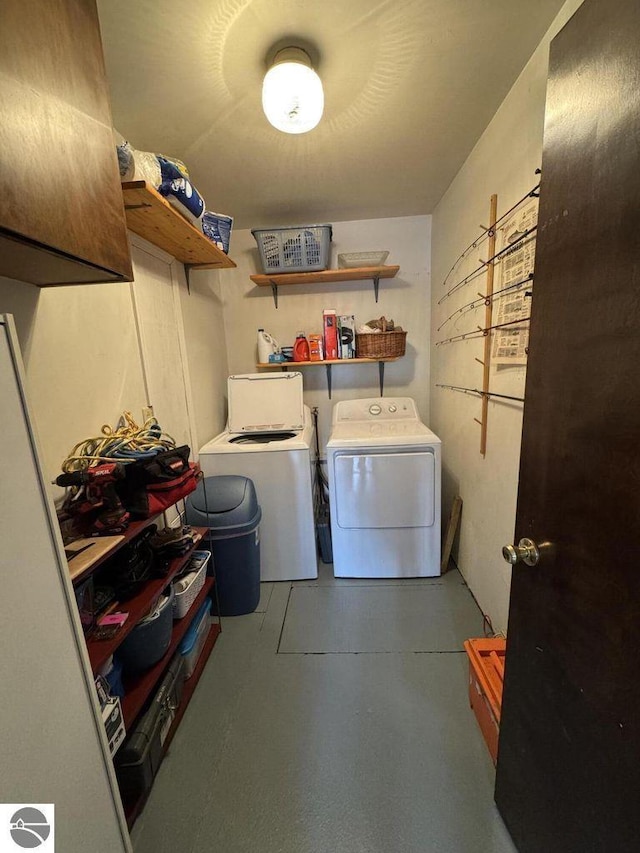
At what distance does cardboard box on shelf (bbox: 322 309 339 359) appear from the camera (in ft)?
8.66

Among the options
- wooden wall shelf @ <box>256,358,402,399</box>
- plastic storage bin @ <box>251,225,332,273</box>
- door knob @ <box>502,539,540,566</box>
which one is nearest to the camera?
door knob @ <box>502,539,540,566</box>

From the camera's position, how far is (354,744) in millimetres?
1317

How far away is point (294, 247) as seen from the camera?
2389 millimetres

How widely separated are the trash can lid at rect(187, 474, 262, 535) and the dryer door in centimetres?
59

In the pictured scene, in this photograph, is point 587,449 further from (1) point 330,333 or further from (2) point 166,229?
(1) point 330,333

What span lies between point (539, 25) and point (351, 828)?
2.75 m

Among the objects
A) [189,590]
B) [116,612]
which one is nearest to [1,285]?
[116,612]

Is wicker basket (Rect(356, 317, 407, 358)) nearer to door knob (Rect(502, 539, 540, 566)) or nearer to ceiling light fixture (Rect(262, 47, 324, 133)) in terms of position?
ceiling light fixture (Rect(262, 47, 324, 133))

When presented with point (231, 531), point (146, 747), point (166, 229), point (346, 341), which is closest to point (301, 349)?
point (346, 341)

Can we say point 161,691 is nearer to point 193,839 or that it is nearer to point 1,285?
point 193,839

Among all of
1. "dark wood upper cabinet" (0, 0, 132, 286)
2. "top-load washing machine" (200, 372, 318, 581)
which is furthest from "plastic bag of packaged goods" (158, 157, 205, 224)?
"top-load washing machine" (200, 372, 318, 581)

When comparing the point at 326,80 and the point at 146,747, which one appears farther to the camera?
the point at 326,80
